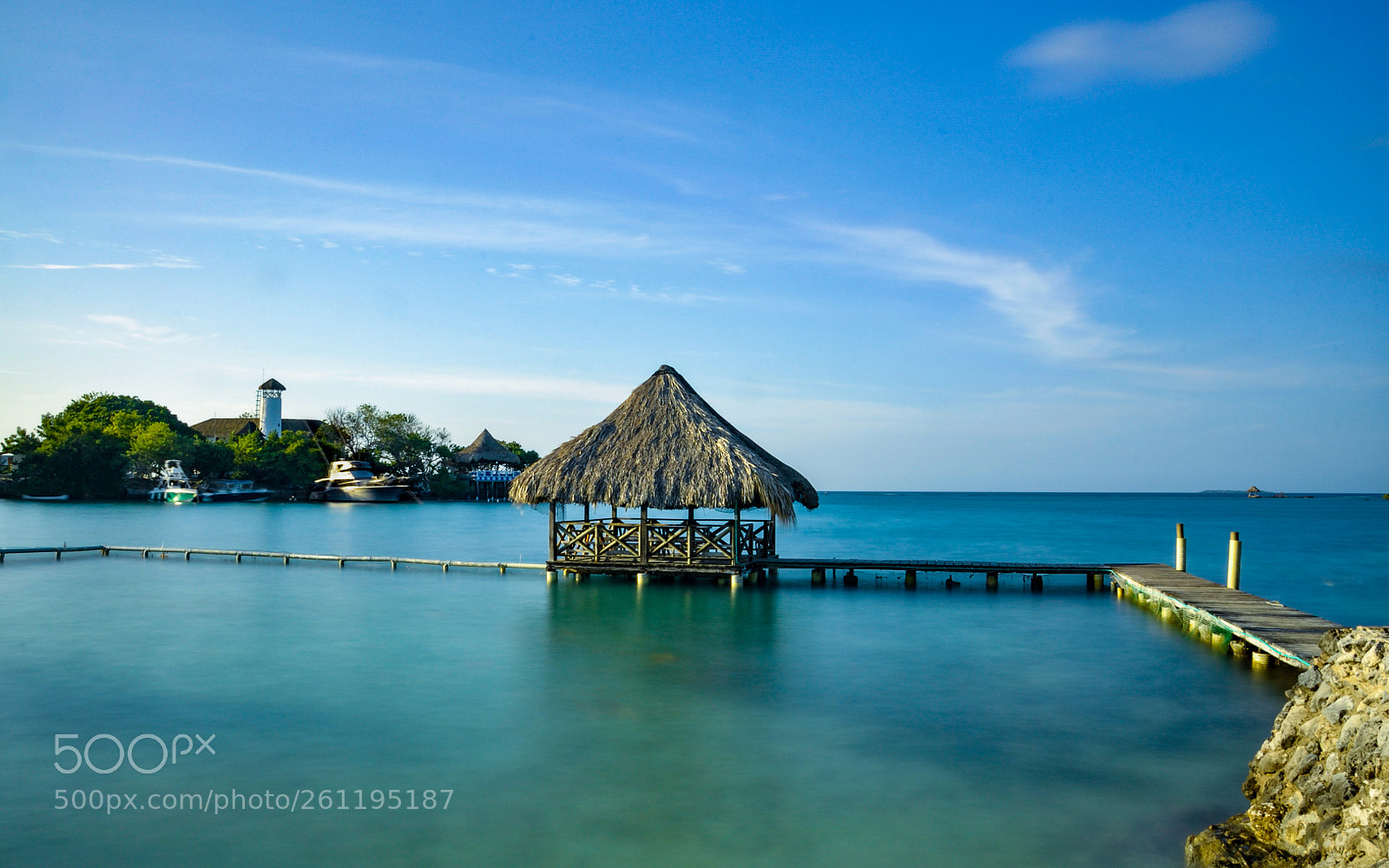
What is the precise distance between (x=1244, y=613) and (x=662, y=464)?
8768 millimetres

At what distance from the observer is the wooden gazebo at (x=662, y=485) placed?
1474cm

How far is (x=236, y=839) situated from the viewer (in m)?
5.32

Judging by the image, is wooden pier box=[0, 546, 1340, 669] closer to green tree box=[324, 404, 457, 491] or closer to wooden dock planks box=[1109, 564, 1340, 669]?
wooden dock planks box=[1109, 564, 1340, 669]

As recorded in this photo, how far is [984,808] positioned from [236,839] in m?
4.78

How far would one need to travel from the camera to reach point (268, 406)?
7044cm

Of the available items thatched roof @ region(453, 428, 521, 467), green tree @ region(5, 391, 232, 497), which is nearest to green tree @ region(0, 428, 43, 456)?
green tree @ region(5, 391, 232, 497)

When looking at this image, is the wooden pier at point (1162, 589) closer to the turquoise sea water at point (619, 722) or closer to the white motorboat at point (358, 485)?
the turquoise sea water at point (619, 722)

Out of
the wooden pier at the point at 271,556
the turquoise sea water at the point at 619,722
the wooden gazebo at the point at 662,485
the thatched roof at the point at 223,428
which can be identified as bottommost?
the turquoise sea water at the point at 619,722

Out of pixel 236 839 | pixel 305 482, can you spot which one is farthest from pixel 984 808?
pixel 305 482

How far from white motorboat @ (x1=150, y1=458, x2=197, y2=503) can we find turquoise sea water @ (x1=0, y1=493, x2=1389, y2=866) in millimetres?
44195

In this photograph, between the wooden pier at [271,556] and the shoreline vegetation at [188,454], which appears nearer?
the wooden pier at [271,556]

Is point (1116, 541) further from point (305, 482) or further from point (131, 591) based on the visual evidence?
point (305, 482)

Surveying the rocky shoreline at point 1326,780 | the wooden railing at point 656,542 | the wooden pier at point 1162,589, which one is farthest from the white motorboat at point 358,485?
the rocky shoreline at point 1326,780

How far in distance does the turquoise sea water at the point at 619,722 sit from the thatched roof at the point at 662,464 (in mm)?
1751
